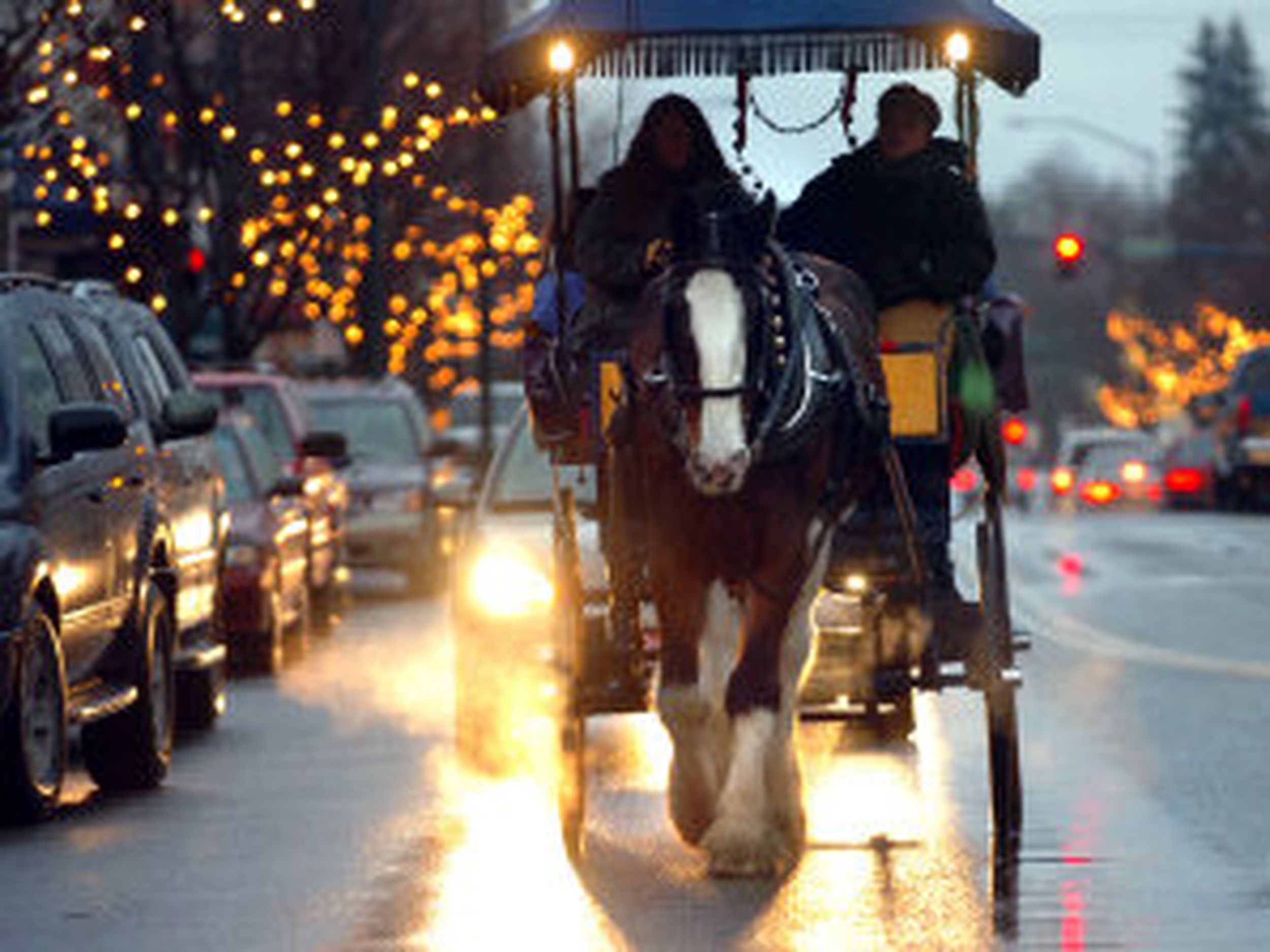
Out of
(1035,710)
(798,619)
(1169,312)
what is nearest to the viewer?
(798,619)

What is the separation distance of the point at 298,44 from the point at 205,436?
28.0 m

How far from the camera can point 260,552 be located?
944 inches

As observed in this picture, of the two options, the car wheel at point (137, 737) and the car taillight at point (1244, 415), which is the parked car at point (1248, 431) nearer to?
the car taillight at point (1244, 415)

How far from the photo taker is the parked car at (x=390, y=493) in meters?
33.9

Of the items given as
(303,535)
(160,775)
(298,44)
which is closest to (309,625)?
(303,535)

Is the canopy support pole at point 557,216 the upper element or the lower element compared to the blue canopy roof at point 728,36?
lower

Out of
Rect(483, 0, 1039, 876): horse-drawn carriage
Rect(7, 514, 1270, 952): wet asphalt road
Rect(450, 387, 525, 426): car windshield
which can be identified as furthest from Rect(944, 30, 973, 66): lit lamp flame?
Rect(450, 387, 525, 426): car windshield

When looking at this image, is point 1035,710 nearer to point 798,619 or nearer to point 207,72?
point 798,619

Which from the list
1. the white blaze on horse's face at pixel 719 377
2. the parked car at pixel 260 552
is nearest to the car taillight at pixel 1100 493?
the parked car at pixel 260 552

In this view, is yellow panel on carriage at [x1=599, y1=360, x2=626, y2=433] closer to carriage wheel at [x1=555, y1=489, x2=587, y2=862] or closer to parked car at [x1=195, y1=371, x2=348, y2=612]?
carriage wheel at [x1=555, y1=489, x2=587, y2=862]

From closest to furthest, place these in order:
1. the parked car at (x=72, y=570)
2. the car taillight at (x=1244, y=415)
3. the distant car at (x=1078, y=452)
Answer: the parked car at (x=72, y=570) < the car taillight at (x=1244, y=415) < the distant car at (x=1078, y=452)

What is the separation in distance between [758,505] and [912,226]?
75.7 inches

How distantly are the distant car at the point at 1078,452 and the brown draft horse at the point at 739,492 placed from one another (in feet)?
191

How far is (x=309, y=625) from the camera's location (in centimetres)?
2759
